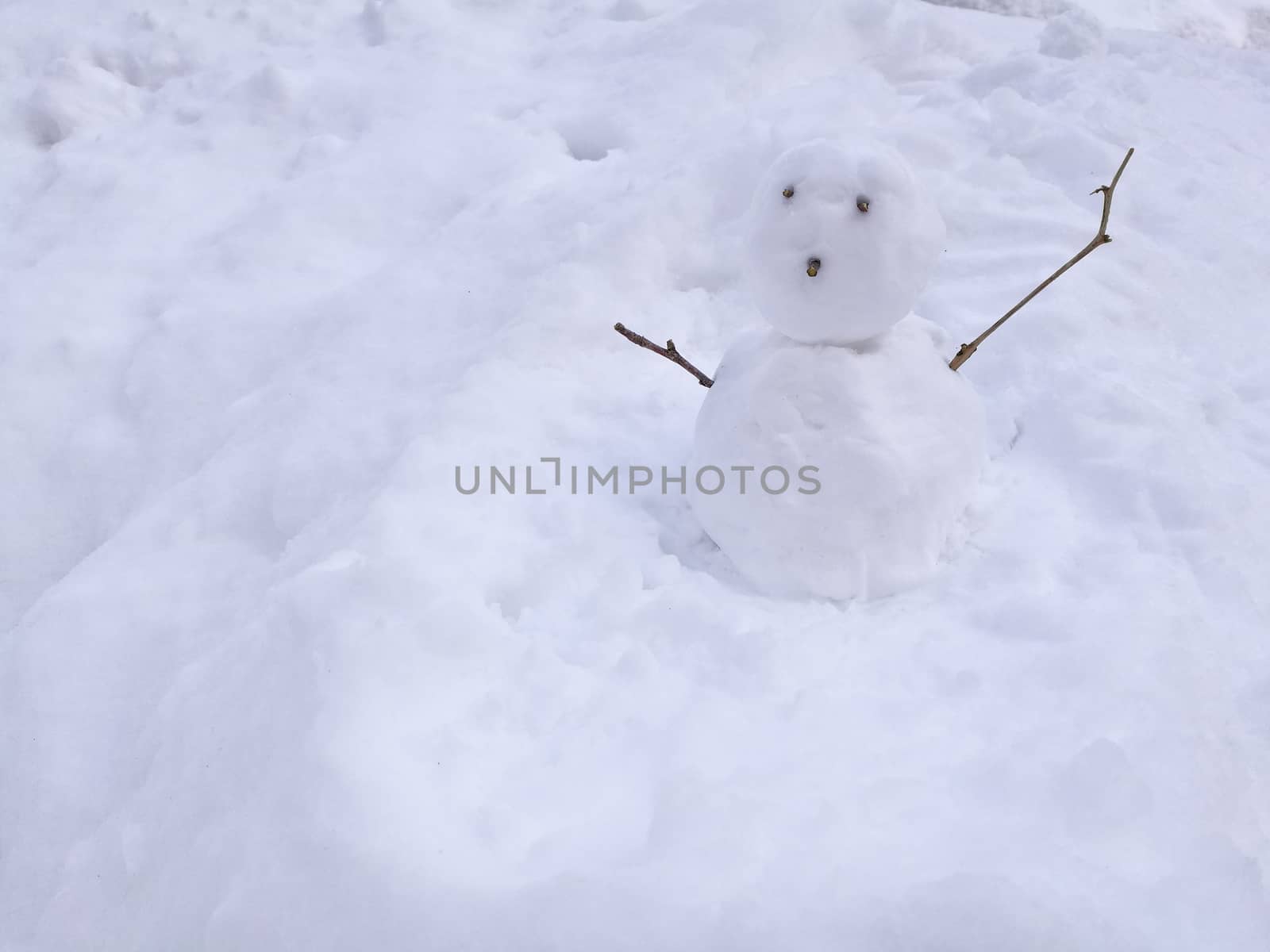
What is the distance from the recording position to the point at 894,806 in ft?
3.93

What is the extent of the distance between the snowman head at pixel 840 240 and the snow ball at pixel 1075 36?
1788 mm

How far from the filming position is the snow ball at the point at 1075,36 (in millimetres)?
2852

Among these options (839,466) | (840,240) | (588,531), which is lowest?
(588,531)

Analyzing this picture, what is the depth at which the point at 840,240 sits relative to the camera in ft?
4.72

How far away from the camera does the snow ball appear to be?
112 inches

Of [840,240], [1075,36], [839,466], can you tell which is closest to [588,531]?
[839,466]

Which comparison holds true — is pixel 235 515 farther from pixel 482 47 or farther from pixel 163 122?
pixel 482 47

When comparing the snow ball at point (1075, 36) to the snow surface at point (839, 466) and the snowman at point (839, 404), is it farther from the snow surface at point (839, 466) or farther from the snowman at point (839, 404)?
the snow surface at point (839, 466)

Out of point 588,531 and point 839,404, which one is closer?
point 839,404

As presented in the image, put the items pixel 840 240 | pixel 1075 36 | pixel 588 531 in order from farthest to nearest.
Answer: pixel 1075 36 → pixel 588 531 → pixel 840 240

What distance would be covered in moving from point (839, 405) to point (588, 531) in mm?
487

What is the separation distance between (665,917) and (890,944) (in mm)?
256

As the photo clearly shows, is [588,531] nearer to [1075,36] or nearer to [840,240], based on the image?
[840,240]

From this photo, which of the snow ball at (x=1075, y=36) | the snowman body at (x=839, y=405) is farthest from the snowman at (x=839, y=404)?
the snow ball at (x=1075, y=36)
